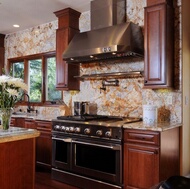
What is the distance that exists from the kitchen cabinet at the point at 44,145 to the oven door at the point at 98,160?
0.74 metres

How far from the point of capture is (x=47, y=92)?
5098 mm

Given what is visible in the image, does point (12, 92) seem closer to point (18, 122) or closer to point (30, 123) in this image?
point (30, 123)

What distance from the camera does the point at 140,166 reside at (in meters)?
2.74

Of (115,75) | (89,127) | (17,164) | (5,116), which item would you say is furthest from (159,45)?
(17,164)

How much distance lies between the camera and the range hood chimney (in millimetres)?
3115

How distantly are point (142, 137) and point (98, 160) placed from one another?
0.74 metres

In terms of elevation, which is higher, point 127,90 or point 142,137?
point 127,90

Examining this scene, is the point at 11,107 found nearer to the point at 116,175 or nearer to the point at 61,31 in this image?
the point at 116,175

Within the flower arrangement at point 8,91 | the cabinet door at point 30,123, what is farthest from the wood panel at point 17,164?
the cabinet door at point 30,123

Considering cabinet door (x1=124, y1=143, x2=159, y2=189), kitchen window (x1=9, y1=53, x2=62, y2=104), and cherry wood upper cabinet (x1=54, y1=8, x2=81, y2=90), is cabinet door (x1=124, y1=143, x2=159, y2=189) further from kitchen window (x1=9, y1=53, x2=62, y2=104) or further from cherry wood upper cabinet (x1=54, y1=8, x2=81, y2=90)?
kitchen window (x1=9, y1=53, x2=62, y2=104)

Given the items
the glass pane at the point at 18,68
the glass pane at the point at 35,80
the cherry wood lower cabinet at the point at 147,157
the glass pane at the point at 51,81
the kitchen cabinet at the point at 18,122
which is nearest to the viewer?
the cherry wood lower cabinet at the point at 147,157

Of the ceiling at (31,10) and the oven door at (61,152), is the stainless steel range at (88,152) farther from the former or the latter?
the ceiling at (31,10)

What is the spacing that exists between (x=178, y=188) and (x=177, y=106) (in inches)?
93.1

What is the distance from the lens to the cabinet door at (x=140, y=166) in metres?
2.64
